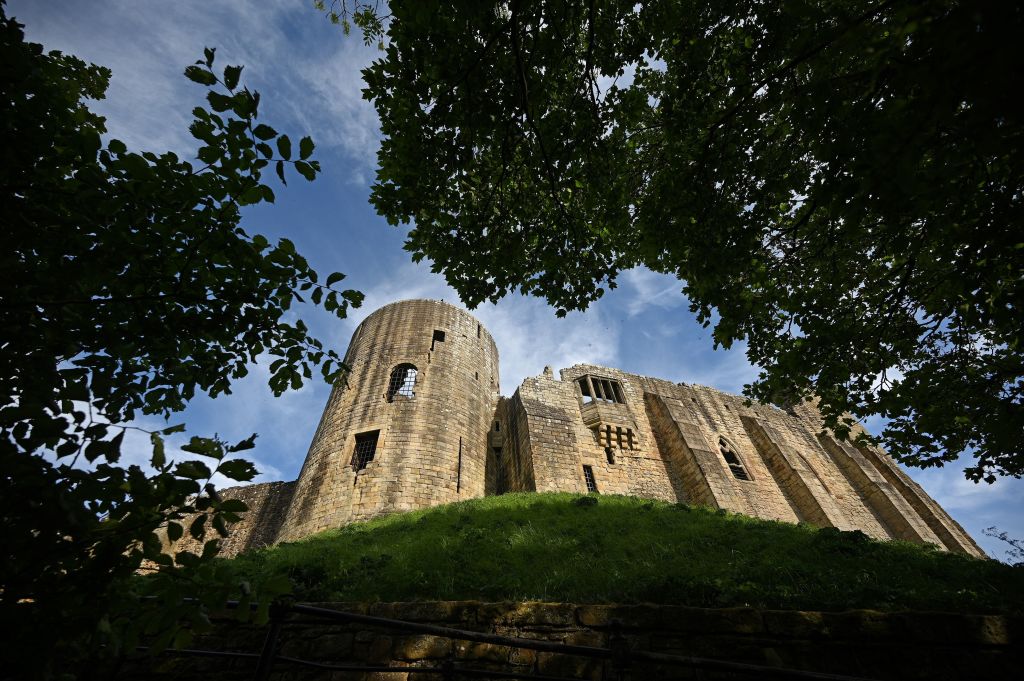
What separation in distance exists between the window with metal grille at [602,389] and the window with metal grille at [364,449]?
9.41 m

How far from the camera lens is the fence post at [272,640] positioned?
7.00 feet

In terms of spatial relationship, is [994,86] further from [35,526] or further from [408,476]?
[408,476]

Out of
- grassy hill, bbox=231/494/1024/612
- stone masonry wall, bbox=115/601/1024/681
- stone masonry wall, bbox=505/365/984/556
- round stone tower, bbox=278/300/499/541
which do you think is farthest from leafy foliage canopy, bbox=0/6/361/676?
stone masonry wall, bbox=505/365/984/556

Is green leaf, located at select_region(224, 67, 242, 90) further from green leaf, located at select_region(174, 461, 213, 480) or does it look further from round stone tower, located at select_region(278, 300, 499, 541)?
round stone tower, located at select_region(278, 300, 499, 541)

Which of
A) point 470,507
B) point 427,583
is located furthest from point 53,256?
point 470,507

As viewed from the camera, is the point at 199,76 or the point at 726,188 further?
the point at 726,188

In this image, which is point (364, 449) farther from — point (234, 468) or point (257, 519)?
point (234, 468)

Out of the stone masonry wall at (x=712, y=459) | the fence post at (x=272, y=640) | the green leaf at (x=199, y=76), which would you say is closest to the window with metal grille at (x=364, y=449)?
the stone masonry wall at (x=712, y=459)

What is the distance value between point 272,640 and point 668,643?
3.41 meters

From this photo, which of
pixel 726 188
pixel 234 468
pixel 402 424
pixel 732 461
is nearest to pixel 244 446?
pixel 234 468

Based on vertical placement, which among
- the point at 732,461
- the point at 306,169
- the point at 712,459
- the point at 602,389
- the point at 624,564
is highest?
the point at 602,389

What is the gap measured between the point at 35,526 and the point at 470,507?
1037 centimetres

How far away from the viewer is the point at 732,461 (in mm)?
19391

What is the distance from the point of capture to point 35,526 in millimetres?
1511
